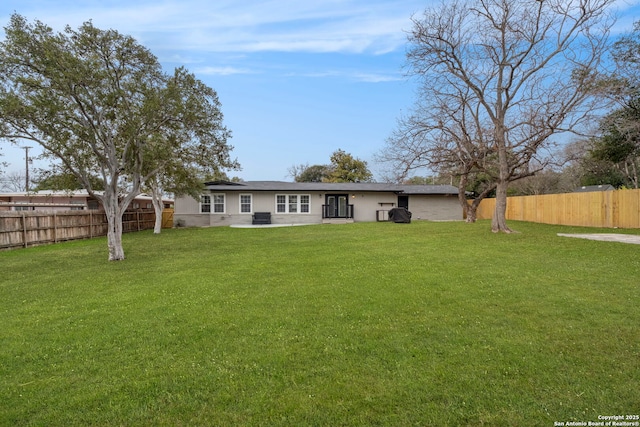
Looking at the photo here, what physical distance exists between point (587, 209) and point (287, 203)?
16.4 metres

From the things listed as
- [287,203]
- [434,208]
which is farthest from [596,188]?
[287,203]

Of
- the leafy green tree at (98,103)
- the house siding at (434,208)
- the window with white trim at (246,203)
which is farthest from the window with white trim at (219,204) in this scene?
the house siding at (434,208)

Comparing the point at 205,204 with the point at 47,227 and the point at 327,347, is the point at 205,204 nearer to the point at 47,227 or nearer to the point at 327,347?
the point at 47,227

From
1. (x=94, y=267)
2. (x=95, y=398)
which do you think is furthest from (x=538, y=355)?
(x=94, y=267)

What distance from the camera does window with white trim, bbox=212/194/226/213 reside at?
2302 cm

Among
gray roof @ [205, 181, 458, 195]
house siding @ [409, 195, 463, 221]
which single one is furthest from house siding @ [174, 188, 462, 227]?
house siding @ [409, 195, 463, 221]

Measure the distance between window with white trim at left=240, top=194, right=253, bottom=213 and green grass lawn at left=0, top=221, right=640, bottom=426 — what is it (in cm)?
1578

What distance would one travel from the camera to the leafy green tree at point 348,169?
3972 centimetres

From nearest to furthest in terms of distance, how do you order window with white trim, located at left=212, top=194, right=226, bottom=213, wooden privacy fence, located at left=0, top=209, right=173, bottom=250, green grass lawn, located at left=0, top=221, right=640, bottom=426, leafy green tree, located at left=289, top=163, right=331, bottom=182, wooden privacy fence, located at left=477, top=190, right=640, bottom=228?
green grass lawn, located at left=0, top=221, right=640, bottom=426
wooden privacy fence, located at left=0, top=209, right=173, bottom=250
wooden privacy fence, located at left=477, top=190, right=640, bottom=228
window with white trim, located at left=212, top=194, right=226, bottom=213
leafy green tree, located at left=289, top=163, right=331, bottom=182

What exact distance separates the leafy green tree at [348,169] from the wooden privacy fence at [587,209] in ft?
62.1

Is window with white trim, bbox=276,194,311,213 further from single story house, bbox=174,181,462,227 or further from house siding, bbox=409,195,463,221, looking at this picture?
house siding, bbox=409,195,463,221

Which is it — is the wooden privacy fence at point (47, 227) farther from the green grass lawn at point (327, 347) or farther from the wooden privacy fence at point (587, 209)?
the wooden privacy fence at point (587, 209)

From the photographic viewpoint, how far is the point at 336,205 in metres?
24.4

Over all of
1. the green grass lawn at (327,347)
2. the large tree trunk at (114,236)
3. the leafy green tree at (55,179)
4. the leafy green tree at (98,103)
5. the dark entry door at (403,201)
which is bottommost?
the green grass lawn at (327,347)
